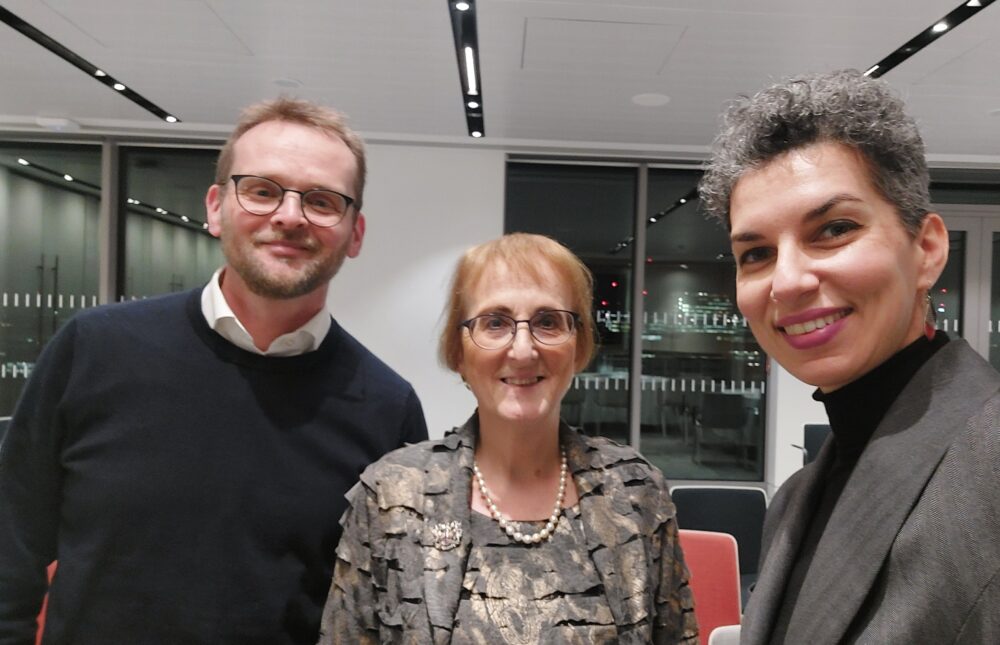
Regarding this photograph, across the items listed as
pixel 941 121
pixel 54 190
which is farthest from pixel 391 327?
pixel 941 121

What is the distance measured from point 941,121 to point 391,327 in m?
4.44

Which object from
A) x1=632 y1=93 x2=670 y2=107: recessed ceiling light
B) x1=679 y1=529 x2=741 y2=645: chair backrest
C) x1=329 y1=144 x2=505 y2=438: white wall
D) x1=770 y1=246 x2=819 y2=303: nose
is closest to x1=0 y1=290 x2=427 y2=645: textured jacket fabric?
x1=770 y1=246 x2=819 y2=303: nose

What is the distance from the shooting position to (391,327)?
17.5 ft

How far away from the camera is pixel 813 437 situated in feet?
16.9

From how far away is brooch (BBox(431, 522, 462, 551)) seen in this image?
115 centimetres

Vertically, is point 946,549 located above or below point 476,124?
below

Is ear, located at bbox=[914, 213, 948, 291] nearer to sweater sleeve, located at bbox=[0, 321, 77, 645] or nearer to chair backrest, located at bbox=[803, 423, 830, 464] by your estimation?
A: sweater sleeve, located at bbox=[0, 321, 77, 645]

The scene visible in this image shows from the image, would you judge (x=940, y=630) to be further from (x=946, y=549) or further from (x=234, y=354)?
(x=234, y=354)

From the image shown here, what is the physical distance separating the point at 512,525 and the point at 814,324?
660 millimetres

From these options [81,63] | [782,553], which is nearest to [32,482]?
[782,553]

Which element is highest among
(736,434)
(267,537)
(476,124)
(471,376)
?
(476,124)

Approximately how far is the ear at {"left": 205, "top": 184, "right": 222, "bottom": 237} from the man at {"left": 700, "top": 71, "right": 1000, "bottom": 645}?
1.00 metres

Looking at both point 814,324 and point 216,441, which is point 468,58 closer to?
point 216,441

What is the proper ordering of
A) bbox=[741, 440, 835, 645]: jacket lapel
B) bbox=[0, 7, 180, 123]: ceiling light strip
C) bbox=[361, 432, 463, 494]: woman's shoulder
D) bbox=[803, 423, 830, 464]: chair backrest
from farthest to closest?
bbox=[803, 423, 830, 464]: chair backrest, bbox=[0, 7, 180, 123]: ceiling light strip, bbox=[361, 432, 463, 494]: woman's shoulder, bbox=[741, 440, 835, 645]: jacket lapel
